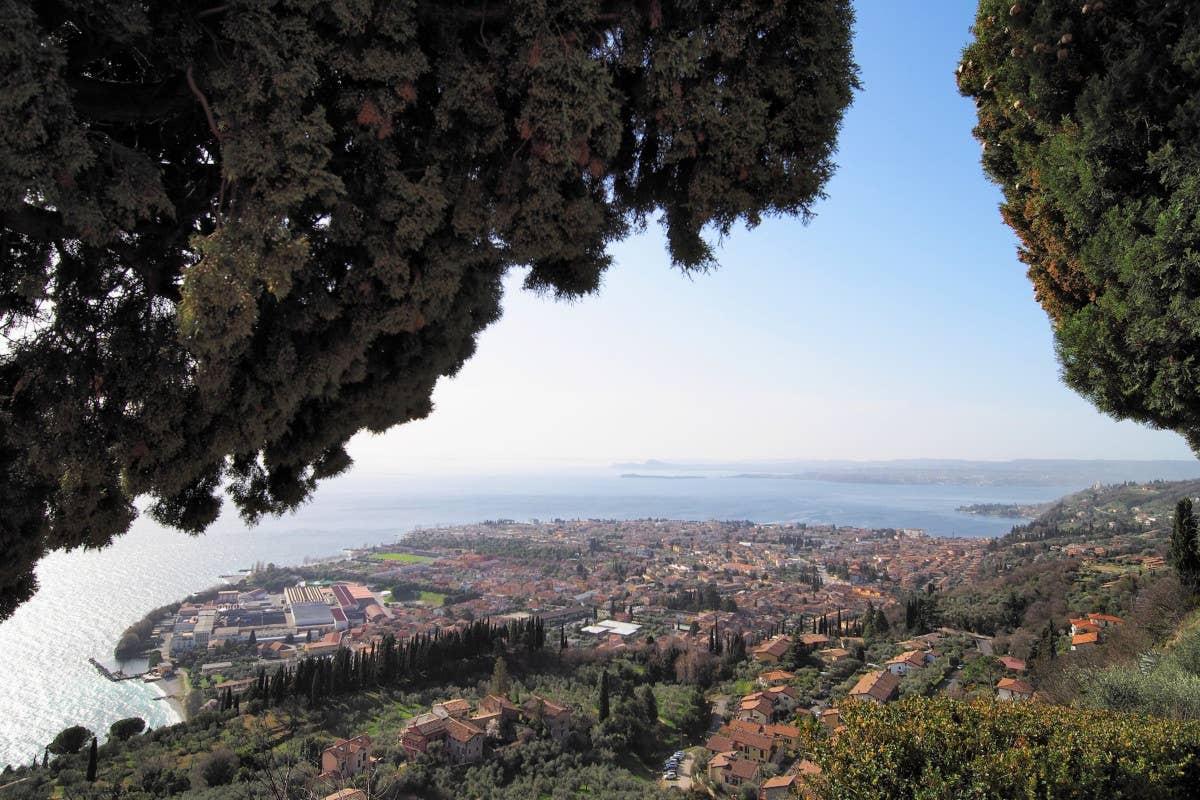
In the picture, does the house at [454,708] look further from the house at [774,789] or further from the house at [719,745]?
the house at [774,789]

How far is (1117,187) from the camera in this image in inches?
148

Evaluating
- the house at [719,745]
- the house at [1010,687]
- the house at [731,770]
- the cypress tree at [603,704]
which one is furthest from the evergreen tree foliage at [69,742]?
the house at [1010,687]

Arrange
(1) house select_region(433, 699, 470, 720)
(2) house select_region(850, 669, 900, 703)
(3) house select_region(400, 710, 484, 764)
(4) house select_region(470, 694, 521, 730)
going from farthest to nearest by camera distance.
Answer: (1) house select_region(433, 699, 470, 720) → (4) house select_region(470, 694, 521, 730) → (2) house select_region(850, 669, 900, 703) → (3) house select_region(400, 710, 484, 764)

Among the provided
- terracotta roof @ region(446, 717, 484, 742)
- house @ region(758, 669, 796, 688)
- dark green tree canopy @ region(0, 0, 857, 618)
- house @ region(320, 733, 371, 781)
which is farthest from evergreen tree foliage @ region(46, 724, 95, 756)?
house @ region(758, 669, 796, 688)

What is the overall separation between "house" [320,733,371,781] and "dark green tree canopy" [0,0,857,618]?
12.0 m

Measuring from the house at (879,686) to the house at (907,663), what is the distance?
1.21m

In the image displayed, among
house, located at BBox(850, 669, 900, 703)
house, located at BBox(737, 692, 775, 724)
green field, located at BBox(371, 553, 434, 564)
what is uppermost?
house, located at BBox(850, 669, 900, 703)

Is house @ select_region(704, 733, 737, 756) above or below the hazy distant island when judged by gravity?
above

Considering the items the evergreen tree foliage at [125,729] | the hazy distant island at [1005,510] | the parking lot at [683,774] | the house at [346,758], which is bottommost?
the hazy distant island at [1005,510]

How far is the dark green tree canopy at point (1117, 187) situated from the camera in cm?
335

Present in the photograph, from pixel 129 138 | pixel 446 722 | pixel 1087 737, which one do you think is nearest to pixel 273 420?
pixel 129 138

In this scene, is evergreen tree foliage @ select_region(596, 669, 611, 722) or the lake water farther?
the lake water

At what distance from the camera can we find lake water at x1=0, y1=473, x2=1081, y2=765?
20922 mm

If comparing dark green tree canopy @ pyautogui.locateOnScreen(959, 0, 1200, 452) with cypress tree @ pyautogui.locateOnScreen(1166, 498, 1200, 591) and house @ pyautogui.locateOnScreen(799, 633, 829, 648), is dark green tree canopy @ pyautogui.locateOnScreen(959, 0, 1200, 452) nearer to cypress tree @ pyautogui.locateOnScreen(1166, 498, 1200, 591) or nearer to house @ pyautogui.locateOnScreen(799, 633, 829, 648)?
cypress tree @ pyautogui.locateOnScreen(1166, 498, 1200, 591)
